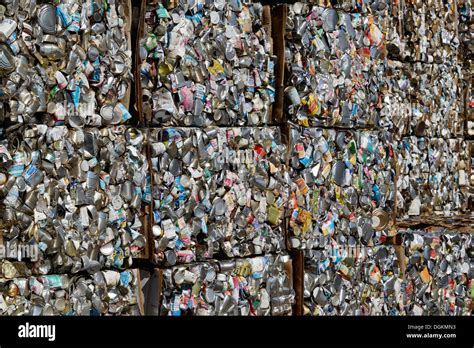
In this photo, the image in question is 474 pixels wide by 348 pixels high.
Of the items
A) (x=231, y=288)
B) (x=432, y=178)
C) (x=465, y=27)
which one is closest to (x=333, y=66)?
(x=231, y=288)

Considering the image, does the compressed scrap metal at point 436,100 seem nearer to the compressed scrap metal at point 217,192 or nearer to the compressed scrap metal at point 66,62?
the compressed scrap metal at point 217,192

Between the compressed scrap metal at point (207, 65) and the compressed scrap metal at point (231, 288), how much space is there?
0.42 m

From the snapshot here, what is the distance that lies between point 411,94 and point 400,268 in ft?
3.14

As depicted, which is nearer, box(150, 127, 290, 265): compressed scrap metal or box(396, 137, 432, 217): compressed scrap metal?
box(150, 127, 290, 265): compressed scrap metal

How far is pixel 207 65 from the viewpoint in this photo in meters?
2.70

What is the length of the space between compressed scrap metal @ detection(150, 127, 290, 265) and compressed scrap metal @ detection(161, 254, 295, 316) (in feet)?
0.12

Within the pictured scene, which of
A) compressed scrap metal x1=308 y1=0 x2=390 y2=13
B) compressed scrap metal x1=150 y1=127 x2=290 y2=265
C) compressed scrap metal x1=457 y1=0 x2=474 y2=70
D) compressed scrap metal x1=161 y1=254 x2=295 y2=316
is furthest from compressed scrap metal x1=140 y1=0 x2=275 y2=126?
compressed scrap metal x1=457 y1=0 x2=474 y2=70

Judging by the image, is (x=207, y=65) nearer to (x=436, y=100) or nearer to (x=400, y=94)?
(x=400, y=94)

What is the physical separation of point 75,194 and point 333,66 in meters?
1.16

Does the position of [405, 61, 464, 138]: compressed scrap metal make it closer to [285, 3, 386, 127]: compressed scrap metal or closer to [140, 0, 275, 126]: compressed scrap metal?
[285, 3, 386, 127]: compressed scrap metal

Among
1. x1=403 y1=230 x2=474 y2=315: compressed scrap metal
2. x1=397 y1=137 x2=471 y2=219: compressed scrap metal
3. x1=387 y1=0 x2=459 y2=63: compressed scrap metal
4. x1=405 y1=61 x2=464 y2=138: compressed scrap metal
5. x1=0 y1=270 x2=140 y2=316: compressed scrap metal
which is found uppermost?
x1=387 y1=0 x2=459 y2=63: compressed scrap metal

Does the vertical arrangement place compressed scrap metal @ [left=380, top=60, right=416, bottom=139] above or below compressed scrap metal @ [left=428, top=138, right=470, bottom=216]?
above

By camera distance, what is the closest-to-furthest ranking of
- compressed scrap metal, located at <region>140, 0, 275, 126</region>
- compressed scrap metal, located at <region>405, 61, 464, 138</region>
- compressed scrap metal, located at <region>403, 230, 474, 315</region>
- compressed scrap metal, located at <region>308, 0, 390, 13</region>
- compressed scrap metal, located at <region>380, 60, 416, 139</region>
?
compressed scrap metal, located at <region>140, 0, 275, 126</region> < compressed scrap metal, located at <region>308, 0, 390, 13</region> < compressed scrap metal, located at <region>403, 230, 474, 315</region> < compressed scrap metal, located at <region>380, 60, 416, 139</region> < compressed scrap metal, located at <region>405, 61, 464, 138</region>

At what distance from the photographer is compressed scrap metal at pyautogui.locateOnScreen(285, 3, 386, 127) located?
3020 mm
